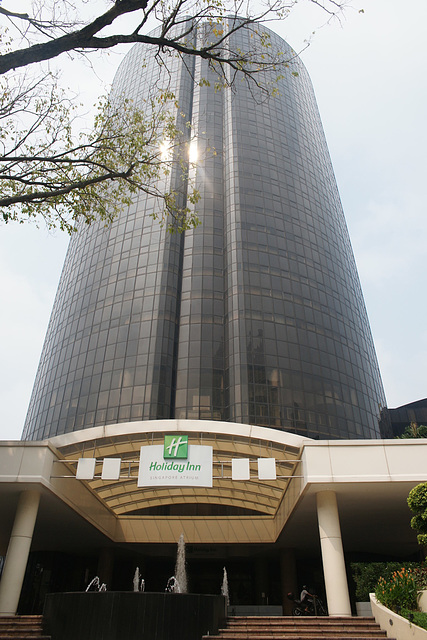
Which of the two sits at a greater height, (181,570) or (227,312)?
(227,312)

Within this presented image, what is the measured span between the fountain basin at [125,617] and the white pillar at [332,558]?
5535 mm

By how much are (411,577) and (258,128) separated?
58.9 meters

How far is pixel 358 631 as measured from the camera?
1276 centimetres

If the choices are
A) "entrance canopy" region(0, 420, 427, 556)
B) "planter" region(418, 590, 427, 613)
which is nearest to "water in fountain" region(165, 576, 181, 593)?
"entrance canopy" region(0, 420, 427, 556)

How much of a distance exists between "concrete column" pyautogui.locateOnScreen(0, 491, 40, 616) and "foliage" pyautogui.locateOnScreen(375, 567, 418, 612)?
12017mm

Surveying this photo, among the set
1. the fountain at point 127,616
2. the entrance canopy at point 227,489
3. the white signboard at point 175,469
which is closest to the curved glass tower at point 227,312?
the entrance canopy at point 227,489

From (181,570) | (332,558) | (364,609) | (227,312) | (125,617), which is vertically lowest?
(125,617)

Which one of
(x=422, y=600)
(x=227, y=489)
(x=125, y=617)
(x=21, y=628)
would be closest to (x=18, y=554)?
(x=21, y=628)

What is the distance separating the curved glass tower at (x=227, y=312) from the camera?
4303cm

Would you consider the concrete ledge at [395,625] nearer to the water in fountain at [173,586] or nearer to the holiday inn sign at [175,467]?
the holiday inn sign at [175,467]

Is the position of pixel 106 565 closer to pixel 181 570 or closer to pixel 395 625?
pixel 181 570

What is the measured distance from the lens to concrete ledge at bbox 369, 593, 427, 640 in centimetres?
1036

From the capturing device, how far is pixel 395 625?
11727 mm

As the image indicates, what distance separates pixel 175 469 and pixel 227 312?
101ft
